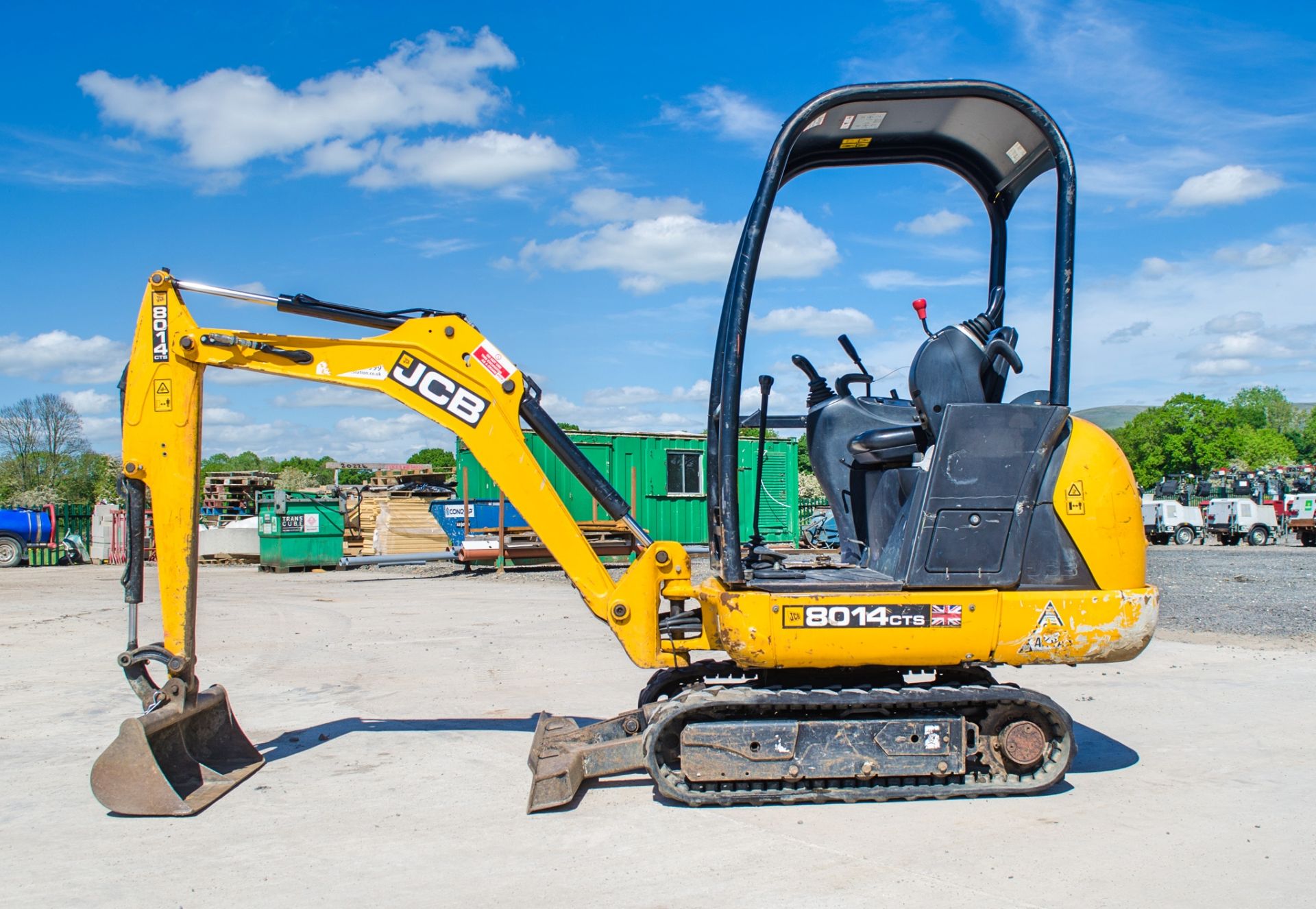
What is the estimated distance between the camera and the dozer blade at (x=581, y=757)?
209 inches

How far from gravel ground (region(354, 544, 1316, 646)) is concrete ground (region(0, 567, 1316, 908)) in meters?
2.70

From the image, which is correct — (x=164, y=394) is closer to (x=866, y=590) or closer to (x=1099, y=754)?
(x=866, y=590)

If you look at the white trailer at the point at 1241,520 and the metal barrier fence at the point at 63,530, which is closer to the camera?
the metal barrier fence at the point at 63,530

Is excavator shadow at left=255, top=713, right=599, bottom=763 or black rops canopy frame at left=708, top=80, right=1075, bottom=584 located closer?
black rops canopy frame at left=708, top=80, right=1075, bottom=584

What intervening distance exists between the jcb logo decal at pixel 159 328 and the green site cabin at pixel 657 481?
50.8 ft

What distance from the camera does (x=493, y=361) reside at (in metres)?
6.11

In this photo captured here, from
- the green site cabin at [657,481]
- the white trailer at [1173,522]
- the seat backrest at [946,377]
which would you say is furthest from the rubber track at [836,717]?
the white trailer at [1173,522]

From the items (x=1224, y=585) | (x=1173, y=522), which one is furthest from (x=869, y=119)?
(x=1173, y=522)

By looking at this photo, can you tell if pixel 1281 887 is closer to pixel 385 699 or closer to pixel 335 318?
pixel 335 318

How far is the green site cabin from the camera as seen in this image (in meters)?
22.6

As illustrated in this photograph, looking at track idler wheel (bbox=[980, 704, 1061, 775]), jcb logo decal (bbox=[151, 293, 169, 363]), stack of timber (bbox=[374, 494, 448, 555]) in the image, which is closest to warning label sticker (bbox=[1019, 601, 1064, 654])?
track idler wheel (bbox=[980, 704, 1061, 775])

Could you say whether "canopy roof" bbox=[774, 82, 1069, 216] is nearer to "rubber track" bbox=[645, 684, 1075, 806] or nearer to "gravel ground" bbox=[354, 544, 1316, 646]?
"rubber track" bbox=[645, 684, 1075, 806]

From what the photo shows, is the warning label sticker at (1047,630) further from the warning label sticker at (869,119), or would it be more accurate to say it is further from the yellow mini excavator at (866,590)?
the warning label sticker at (869,119)

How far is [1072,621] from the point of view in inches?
208
